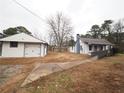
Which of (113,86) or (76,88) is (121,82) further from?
(76,88)

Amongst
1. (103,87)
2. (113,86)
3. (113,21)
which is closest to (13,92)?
(103,87)

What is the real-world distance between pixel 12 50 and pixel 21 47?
1.41 m

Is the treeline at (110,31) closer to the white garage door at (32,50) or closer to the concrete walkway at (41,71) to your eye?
the white garage door at (32,50)

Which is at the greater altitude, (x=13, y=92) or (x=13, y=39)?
(x=13, y=39)

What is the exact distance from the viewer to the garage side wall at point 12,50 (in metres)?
19.6

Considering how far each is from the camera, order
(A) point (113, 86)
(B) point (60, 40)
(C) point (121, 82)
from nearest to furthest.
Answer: (A) point (113, 86) → (C) point (121, 82) → (B) point (60, 40)

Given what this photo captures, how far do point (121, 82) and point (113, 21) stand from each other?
4139cm

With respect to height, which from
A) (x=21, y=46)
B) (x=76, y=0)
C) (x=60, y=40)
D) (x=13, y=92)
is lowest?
(x=13, y=92)

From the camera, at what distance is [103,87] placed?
5.45 meters

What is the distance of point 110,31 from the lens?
42.5 m

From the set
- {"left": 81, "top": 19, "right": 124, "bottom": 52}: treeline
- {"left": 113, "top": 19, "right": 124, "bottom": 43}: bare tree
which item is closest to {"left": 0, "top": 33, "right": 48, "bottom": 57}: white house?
{"left": 81, "top": 19, "right": 124, "bottom": 52}: treeline

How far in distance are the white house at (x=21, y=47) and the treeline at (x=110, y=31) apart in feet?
82.3

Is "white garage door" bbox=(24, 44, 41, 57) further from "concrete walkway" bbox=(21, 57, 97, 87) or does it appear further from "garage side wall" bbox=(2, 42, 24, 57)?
"concrete walkway" bbox=(21, 57, 97, 87)

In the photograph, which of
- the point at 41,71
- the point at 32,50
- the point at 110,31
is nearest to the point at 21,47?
the point at 32,50
